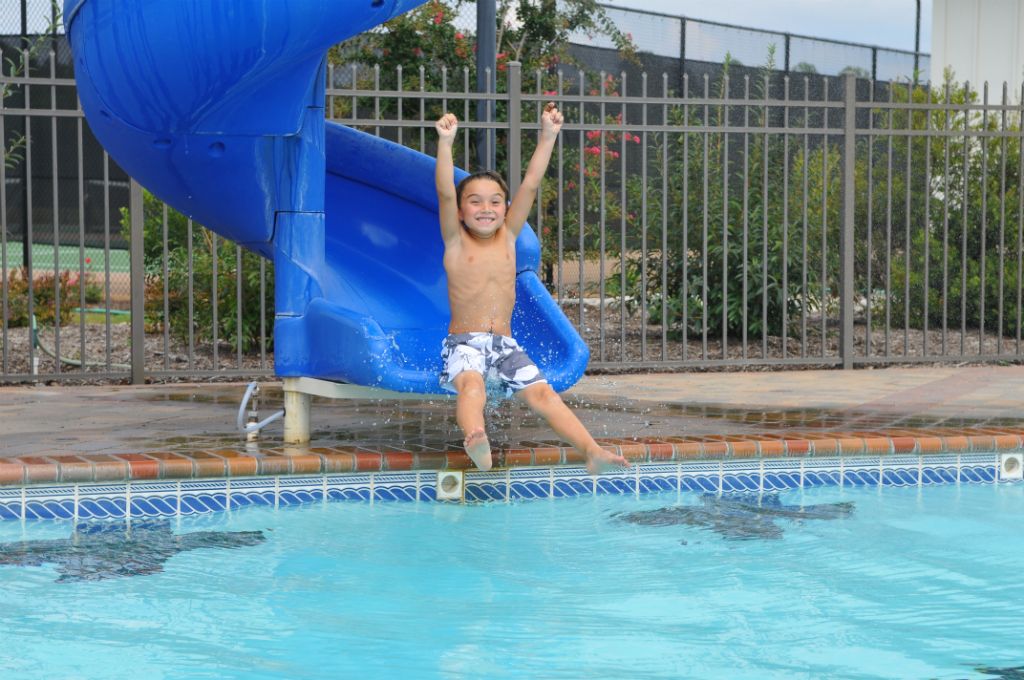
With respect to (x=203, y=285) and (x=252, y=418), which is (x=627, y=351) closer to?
(x=203, y=285)

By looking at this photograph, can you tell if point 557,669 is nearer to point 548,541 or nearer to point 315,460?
point 548,541

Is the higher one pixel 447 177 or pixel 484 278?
pixel 447 177

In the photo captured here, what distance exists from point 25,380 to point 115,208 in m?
7.92

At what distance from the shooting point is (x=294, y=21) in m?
4.75

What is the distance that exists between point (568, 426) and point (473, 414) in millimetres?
353

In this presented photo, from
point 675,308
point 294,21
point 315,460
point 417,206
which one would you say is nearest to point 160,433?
point 315,460

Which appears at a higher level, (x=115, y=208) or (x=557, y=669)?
(x=115, y=208)

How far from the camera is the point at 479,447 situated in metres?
4.65

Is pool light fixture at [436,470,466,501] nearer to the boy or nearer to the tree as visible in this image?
the boy

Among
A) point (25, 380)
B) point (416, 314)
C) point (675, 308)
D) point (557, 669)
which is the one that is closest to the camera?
point (557, 669)

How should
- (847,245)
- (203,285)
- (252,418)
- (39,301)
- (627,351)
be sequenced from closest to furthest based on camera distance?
(252,418) < (847,245) < (203,285) < (627,351) < (39,301)

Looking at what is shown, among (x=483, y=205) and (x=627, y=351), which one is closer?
(x=483, y=205)

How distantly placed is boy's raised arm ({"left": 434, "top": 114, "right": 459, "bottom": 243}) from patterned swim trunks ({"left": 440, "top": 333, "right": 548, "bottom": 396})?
457mm

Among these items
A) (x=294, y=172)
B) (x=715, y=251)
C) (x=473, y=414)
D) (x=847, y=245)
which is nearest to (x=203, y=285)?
(x=715, y=251)
